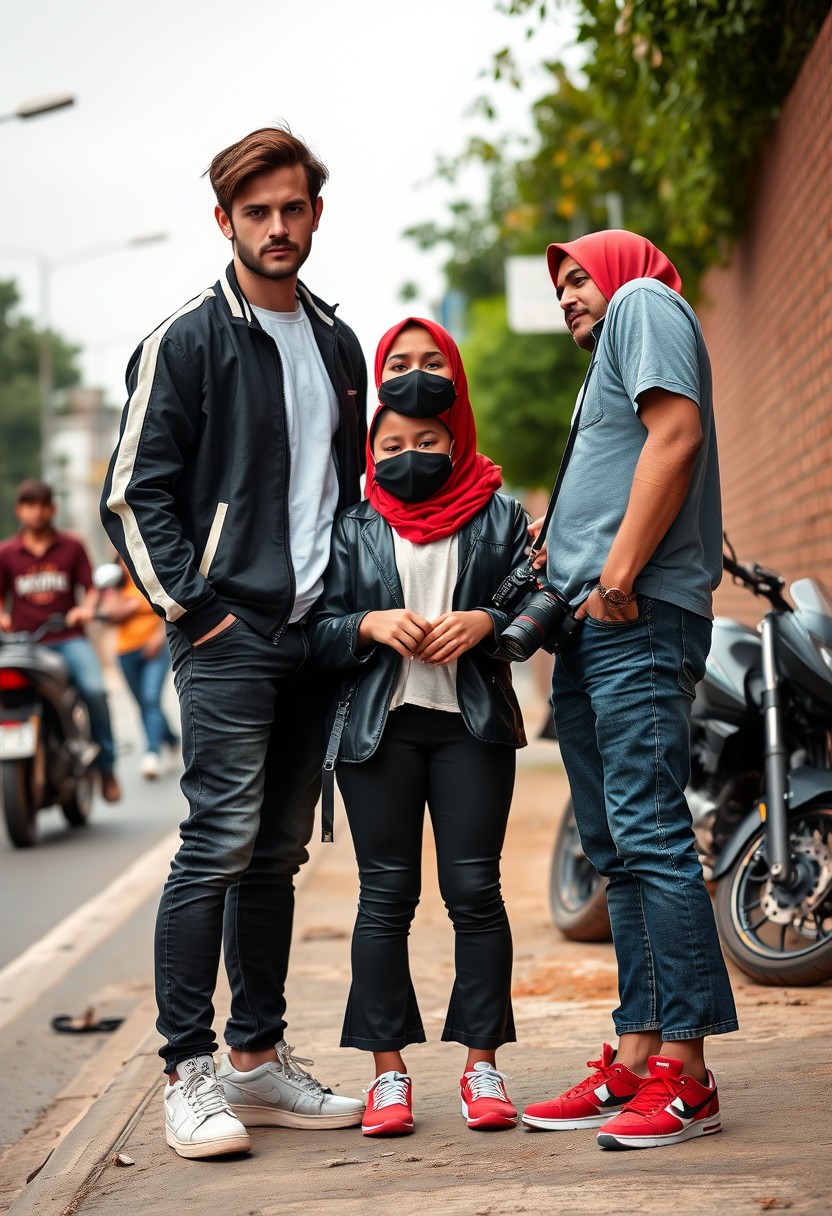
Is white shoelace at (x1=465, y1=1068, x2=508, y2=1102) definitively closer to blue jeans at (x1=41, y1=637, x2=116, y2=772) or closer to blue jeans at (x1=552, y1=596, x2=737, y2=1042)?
blue jeans at (x1=552, y1=596, x2=737, y2=1042)

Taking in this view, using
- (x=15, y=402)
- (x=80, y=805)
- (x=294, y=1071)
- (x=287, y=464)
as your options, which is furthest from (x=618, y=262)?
(x=15, y=402)

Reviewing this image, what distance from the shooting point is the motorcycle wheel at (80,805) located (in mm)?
9867

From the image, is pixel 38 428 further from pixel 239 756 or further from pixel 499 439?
pixel 239 756

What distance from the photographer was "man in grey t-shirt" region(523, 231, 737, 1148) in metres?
3.30

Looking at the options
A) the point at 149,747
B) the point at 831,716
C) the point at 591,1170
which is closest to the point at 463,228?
the point at 149,747

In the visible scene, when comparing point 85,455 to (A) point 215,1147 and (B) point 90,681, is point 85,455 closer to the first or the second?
(B) point 90,681

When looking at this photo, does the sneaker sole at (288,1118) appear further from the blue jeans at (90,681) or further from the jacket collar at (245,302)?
the blue jeans at (90,681)

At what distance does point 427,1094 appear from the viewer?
3963 millimetres

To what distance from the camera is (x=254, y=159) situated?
146 inches

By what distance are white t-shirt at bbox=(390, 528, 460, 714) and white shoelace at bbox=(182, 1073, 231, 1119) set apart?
97 centimetres

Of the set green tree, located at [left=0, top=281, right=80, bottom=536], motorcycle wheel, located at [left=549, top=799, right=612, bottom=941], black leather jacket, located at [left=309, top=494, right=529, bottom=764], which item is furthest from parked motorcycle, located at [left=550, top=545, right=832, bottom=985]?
green tree, located at [left=0, top=281, right=80, bottom=536]

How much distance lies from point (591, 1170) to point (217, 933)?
41.0 inches

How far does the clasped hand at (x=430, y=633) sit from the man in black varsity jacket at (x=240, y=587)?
264 millimetres

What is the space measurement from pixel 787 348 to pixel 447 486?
3.71 metres
